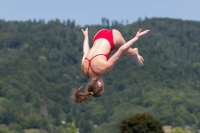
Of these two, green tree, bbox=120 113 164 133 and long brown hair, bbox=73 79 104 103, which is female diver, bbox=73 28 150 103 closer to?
long brown hair, bbox=73 79 104 103

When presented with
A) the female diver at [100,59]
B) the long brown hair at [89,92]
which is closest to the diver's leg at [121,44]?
the female diver at [100,59]

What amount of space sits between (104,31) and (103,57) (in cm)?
89

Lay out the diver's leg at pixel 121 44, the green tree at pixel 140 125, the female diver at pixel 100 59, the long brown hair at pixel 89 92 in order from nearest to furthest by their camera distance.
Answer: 1. the female diver at pixel 100 59
2. the long brown hair at pixel 89 92
3. the diver's leg at pixel 121 44
4. the green tree at pixel 140 125

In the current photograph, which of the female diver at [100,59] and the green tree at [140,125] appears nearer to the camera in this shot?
the female diver at [100,59]

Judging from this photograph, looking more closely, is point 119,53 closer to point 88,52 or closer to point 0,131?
point 88,52

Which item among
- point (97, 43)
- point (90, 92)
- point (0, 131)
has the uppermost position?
point (97, 43)

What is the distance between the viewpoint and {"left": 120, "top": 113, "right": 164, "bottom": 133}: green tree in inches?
3100

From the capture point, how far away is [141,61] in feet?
56.5

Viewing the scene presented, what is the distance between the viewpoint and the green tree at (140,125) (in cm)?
7875

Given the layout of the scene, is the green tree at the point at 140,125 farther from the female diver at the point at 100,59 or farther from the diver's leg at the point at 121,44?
the female diver at the point at 100,59

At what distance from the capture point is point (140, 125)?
260 feet

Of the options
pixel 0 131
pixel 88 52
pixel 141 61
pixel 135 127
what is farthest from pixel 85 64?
pixel 0 131

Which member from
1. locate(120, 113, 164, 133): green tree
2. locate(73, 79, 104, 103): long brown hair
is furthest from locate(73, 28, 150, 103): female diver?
locate(120, 113, 164, 133): green tree

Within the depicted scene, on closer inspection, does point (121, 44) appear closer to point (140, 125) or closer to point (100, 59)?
point (100, 59)
